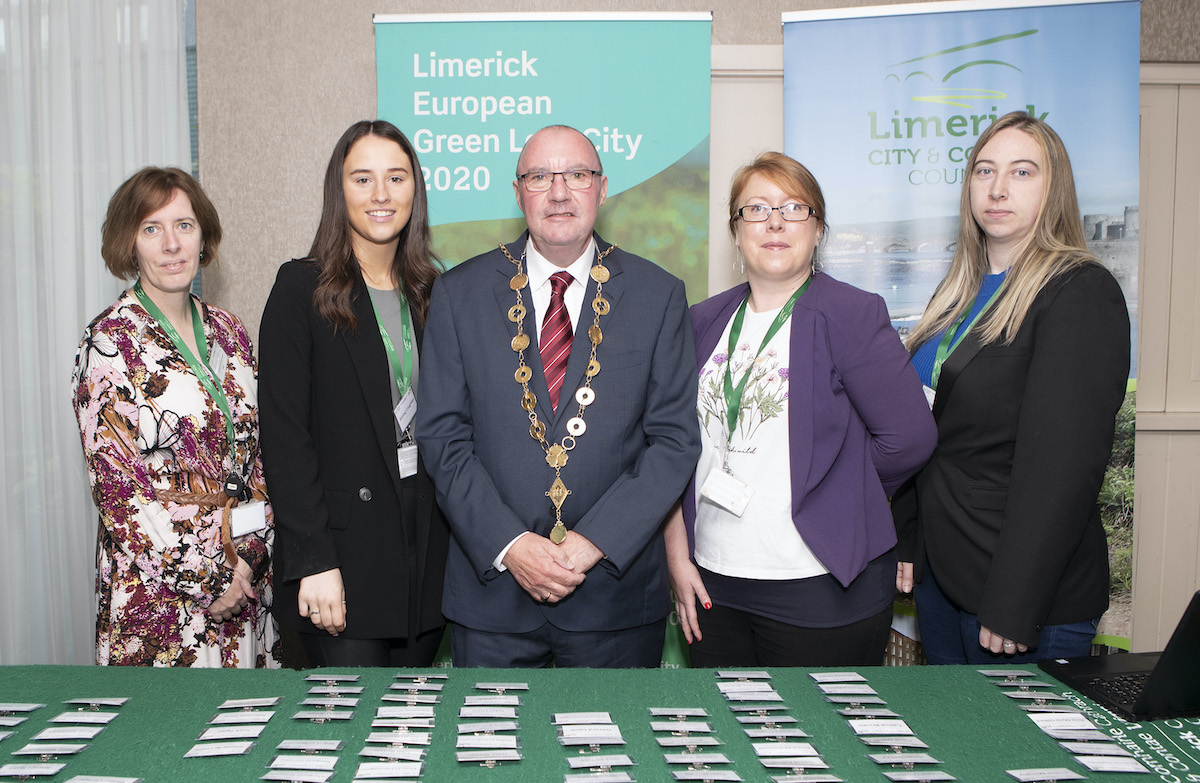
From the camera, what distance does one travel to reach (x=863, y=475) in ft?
6.76

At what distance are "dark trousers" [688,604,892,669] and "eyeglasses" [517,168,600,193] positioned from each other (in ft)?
3.72

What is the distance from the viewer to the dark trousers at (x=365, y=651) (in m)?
2.10

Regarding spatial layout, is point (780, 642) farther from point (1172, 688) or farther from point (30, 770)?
point (30, 770)

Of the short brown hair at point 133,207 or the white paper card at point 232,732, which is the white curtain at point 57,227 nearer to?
the short brown hair at point 133,207

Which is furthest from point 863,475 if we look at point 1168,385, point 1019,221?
point 1168,385

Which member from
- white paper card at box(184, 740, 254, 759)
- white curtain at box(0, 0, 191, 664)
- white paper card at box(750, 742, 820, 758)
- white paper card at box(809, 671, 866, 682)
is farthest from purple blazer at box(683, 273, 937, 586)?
white curtain at box(0, 0, 191, 664)

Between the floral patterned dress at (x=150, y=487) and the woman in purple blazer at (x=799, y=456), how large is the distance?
4.37ft

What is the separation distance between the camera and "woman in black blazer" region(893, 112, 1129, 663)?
1.84 meters

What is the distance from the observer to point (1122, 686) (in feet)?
5.01

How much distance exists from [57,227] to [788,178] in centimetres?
293

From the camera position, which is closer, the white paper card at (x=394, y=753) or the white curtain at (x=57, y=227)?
the white paper card at (x=394, y=753)

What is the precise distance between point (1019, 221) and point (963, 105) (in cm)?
135

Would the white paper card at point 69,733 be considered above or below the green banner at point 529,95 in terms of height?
below

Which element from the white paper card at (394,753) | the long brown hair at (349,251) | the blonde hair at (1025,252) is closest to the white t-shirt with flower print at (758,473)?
the blonde hair at (1025,252)
